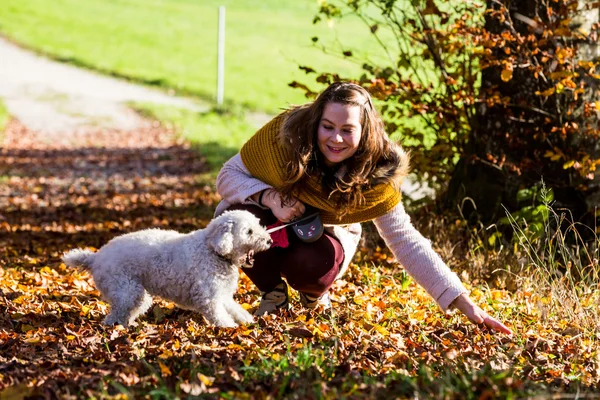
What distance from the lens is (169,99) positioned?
19.8 m

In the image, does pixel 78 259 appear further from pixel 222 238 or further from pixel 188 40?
pixel 188 40

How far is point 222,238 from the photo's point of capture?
3957mm

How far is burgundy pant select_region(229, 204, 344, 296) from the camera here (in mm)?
4449

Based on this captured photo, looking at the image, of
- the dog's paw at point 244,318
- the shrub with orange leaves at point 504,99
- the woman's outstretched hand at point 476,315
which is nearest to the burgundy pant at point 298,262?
the dog's paw at point 244,318

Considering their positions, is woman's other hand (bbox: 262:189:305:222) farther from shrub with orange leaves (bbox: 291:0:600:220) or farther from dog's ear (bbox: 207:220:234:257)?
shrub with orange leaves (bbox: 291:0:600:220)

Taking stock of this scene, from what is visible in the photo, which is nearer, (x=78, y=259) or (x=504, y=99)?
(x=78, y=259)

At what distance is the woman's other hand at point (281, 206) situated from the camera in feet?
14.3

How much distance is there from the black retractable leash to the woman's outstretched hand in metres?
0.83

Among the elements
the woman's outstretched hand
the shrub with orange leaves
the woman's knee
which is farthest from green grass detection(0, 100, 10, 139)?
the woman's outstretched hand

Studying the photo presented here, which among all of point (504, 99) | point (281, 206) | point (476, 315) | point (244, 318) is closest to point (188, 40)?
point (504, 99)

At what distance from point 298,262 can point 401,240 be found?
581mm

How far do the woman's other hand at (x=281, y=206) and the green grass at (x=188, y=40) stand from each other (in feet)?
46.2

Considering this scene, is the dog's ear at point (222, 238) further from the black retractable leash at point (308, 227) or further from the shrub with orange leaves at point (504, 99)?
the shrub with orange leaves at point (504, 99)

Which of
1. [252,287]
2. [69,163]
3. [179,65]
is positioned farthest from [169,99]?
[252,287]
